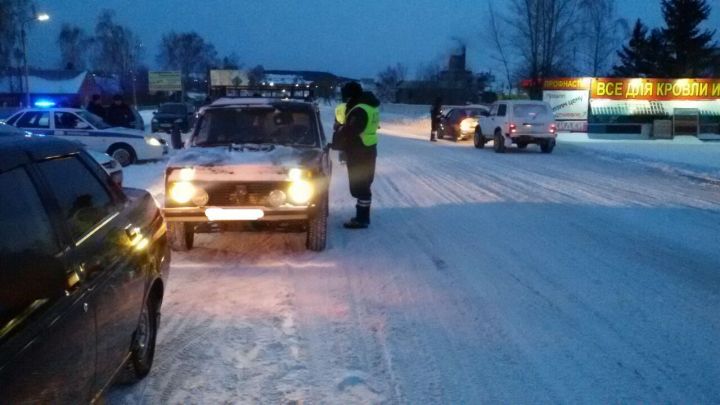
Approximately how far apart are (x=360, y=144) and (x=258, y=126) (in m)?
1.46

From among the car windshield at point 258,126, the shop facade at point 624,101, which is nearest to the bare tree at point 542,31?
the shop facade at point 624,101

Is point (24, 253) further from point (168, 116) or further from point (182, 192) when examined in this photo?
point (168, 116)

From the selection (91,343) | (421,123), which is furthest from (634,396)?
Result: (421,123)

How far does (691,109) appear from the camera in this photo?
3042 cm

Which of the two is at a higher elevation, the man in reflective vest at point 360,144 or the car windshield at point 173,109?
the car windshield at point 173,109

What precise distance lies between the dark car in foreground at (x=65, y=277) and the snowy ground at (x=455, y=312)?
80cm

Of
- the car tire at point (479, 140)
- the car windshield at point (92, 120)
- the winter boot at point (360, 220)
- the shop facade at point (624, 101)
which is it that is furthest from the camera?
the shop facade at point (624, 101)

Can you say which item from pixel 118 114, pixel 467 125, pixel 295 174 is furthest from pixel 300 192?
pixel 467 125

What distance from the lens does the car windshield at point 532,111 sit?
23.3 metres

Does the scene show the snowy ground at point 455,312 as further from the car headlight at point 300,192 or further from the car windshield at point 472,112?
the car windshield at point 472,112

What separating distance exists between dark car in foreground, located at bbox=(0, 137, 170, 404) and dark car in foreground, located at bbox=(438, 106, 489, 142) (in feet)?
83.1

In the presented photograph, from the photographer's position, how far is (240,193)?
7.54 m

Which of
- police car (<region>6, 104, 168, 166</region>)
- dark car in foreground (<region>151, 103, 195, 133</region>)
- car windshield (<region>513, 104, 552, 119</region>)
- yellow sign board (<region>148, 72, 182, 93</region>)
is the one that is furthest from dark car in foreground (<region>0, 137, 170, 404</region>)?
yellow sign board (<region>148, 72, 182, 93</region>)

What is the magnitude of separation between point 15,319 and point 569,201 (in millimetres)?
10803
